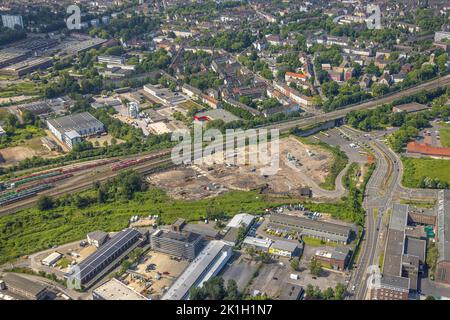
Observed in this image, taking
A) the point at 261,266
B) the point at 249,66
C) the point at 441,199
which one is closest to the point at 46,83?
the point at 249,66

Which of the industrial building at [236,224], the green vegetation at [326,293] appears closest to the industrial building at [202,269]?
the industrial building at [236,224]

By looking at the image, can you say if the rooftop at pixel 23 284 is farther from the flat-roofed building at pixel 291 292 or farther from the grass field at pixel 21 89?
the grass field at pixel 21 89

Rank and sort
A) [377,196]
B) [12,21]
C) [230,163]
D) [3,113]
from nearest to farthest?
[377,196] < [230,163] < [3,113] < [12,21]

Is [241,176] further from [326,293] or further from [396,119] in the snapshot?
[396,119]

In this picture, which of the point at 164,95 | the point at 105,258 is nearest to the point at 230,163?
the point at 105,258

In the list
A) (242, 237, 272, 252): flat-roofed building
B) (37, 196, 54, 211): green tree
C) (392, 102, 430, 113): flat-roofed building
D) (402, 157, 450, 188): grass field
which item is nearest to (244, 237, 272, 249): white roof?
(242, 237, 272, 252): flat-roofed building

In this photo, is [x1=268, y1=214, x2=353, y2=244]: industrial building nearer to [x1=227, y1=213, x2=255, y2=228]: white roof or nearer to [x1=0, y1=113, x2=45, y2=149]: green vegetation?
[x1=227, y1=213, x2=255, y2=228]: white roof

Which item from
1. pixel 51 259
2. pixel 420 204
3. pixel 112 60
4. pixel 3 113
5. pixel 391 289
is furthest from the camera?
pixel 112 60
